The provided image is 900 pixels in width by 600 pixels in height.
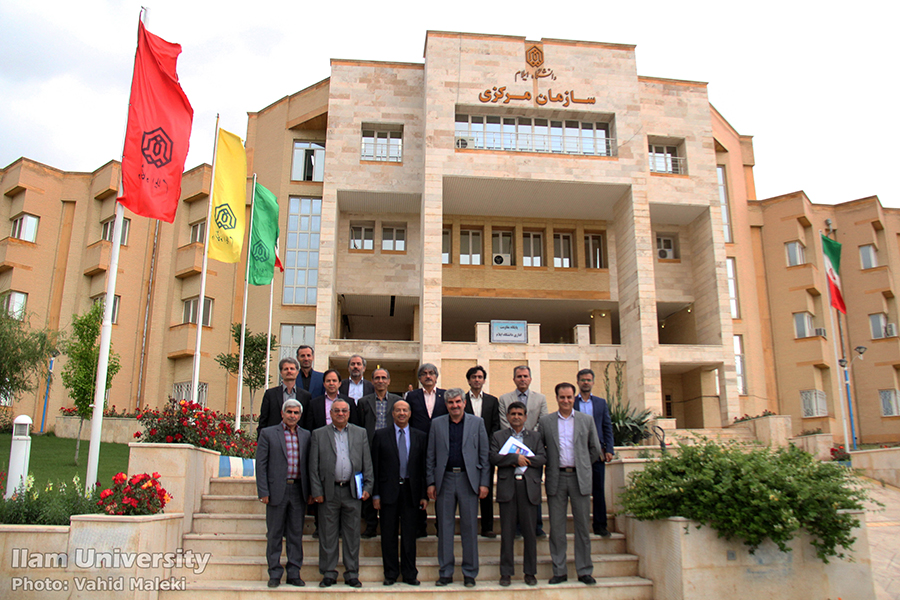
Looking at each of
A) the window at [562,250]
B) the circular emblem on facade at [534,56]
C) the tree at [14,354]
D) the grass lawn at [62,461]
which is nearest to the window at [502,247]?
the window at [562,250]

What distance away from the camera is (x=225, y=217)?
11922 millimetres

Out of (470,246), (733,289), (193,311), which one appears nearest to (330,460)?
(470,246)

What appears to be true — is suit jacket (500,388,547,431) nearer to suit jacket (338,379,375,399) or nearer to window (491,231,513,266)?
suit jacket (338,379,375,399)

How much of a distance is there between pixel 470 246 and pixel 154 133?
1826 cm

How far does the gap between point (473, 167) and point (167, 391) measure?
15.3 m

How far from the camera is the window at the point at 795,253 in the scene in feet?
91.9

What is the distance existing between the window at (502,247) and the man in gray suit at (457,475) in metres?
19.0

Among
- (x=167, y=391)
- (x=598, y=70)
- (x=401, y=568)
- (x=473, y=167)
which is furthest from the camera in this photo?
(x=167, y=391)

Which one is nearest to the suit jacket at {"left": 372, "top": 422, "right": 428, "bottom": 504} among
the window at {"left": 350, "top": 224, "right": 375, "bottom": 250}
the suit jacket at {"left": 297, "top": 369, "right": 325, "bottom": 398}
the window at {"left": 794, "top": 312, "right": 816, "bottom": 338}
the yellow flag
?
the suit jacket at {"left": 297, "top": 369, "right": 325, "bottom": 398}

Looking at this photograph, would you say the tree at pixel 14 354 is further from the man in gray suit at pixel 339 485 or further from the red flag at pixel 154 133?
the man in gray suit at pixel 339 485

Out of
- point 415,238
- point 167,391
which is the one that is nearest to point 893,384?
point 415,238

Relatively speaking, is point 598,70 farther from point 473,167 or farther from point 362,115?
point 362,115

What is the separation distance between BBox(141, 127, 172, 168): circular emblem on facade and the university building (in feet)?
44.8

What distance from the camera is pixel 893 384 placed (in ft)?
90.8
